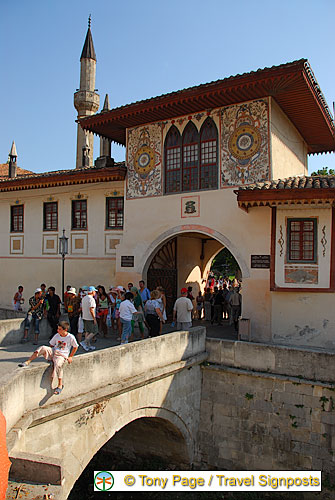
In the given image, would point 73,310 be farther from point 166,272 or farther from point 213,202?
point 166,272

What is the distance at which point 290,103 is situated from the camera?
1172cm

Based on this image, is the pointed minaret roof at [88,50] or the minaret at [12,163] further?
the pointed minaret roof at [88,50]

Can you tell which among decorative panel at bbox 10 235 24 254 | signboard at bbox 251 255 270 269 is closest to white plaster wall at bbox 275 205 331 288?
signboard at bbox 251 255 270 269

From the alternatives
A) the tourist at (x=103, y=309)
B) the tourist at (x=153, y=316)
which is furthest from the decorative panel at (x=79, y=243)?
the tourist at (x=153, y=316)

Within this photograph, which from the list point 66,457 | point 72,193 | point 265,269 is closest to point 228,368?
point 265,269

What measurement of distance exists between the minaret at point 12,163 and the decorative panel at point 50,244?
192 inches

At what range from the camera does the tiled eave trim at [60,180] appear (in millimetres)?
13875

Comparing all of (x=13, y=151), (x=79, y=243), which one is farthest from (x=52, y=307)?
(x=13, y=151)

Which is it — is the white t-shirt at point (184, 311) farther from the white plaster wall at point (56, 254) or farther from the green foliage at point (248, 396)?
the white plaster wall at point (56, 254)

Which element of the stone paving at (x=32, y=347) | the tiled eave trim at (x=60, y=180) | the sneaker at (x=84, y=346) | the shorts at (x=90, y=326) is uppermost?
the tiled eave trim at (x=60, y=180)

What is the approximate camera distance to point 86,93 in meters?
26.4

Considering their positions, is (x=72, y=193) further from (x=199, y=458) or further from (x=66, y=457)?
(x=66, y=457)

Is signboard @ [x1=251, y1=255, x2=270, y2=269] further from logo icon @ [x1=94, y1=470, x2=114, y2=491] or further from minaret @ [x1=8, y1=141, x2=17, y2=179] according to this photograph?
minaret @ [x1=8, y1=141, x2=17, y2=179]

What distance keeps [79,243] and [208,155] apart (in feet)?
18.9
